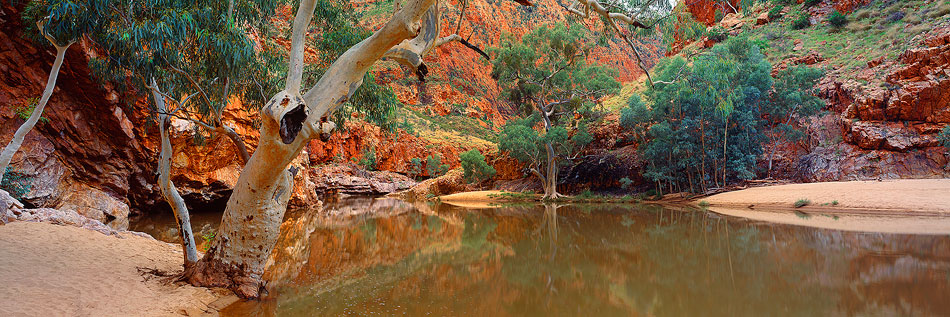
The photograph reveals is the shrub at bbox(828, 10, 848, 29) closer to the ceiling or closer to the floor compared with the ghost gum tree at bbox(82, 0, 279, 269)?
closer to the ceiling

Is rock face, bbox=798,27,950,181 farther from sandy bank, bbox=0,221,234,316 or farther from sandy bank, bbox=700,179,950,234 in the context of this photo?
sandy bank, bbox=0,221,234,316

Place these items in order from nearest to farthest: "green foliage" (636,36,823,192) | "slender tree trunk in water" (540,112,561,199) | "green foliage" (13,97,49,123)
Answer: "green foliage" (13,97,49,123), "green foliage" (636,36,823,192), "slender tree trunk in water" (540,112,561,199)

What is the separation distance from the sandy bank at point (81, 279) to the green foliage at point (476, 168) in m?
22.6

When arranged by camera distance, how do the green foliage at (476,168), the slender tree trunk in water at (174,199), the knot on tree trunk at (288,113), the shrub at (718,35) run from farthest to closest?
the shrub at (718,35) < the green foliage at (476,168) < the slender tree trunk in water at (174,199) < the knot on tree trunk at (288,113)

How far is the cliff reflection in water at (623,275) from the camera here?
3.25 meters

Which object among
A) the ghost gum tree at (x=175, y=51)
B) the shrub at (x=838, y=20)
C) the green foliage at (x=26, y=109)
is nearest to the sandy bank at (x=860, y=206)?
the ghost gum tree at (x=175, y=51)

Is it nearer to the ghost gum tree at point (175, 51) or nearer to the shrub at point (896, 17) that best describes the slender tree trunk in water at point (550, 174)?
the ghost gum tree at point (175, 51)

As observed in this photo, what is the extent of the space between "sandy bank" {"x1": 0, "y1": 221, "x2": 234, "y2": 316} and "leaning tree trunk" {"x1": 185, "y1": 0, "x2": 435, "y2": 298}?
27 centimetres

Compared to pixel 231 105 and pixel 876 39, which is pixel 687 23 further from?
pixel 876 39

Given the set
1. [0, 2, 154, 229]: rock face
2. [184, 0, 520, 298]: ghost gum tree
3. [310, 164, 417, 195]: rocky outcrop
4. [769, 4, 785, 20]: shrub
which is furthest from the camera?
[310, 164, 417, 195]: rocky outcrop

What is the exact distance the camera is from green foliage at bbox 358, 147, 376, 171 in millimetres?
33750

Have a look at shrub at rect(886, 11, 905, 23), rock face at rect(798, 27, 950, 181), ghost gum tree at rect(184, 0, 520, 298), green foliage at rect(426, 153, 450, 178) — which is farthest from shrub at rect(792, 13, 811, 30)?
ghost gum tree at rect(184, 0, 520, 298)

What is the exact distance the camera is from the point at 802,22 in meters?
26.5

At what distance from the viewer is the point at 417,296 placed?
381cm
